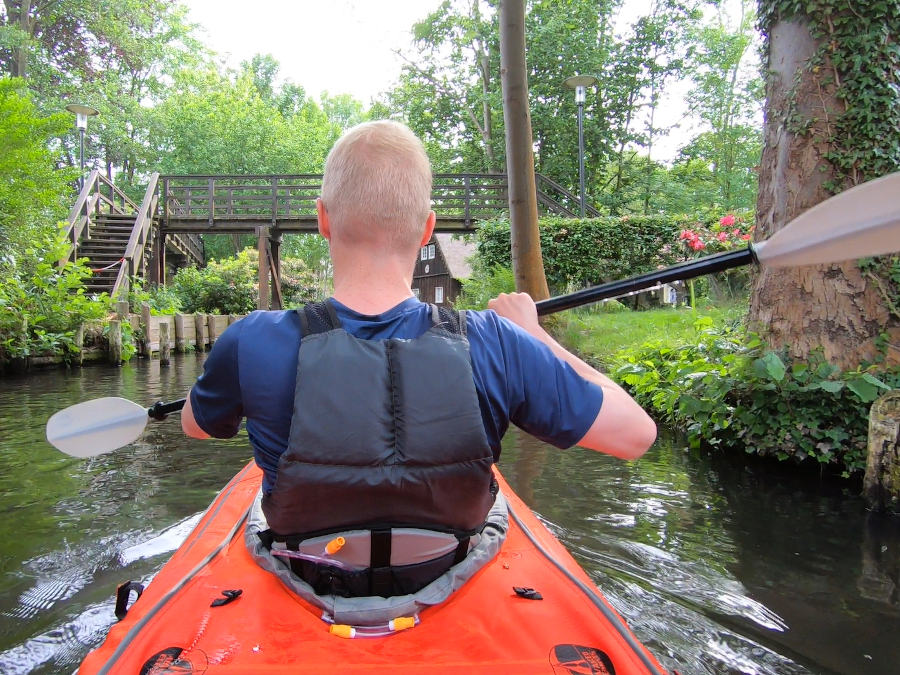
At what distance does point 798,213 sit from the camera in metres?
4.02

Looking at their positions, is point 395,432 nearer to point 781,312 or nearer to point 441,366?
point 441,366

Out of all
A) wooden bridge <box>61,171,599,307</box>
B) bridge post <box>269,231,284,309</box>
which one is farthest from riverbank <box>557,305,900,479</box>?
bridge post <box>269,231,284,309</box>

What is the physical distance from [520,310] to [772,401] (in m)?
3.01

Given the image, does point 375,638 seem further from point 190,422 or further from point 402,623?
point 190,422

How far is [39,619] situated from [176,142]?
105 ft

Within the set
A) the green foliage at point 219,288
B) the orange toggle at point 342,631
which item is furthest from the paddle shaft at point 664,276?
the green foliage at point 219,288

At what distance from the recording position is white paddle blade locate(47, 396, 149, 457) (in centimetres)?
218

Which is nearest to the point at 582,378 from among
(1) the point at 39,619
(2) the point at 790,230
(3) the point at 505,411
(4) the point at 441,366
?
(3) the point at 505,411

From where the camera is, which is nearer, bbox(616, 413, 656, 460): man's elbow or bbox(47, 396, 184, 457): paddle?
bbox(616, 413, 656, 460): man's elbow

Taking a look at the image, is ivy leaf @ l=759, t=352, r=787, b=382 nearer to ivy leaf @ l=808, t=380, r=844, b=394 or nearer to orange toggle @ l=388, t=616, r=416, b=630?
ivy leaf @ l=808, t=380, r=844, b=394

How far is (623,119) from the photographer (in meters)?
21.8

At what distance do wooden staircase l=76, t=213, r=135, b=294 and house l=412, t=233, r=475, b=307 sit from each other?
34.1 feet

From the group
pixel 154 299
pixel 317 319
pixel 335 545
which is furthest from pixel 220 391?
pixel 154 299

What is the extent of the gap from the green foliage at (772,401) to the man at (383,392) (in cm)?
287
